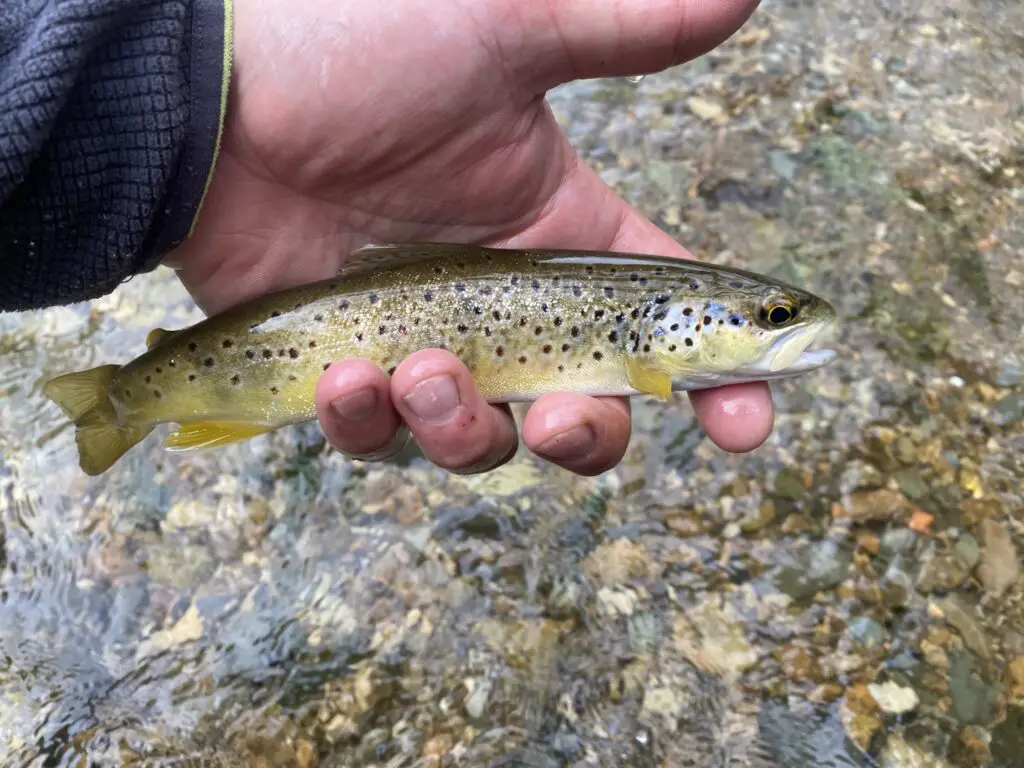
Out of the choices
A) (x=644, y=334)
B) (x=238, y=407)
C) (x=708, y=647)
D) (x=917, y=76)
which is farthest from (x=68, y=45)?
(x=917, y=76)

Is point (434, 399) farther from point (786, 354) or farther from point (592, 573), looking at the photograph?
point (592, 573)

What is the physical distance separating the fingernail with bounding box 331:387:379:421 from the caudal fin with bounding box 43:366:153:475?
842 millimetres

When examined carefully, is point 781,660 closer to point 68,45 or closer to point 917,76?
point 68,45

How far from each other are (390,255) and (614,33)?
98 cm

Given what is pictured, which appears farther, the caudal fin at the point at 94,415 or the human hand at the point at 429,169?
the caudal fin at the point at 94,415

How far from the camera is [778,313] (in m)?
2.69

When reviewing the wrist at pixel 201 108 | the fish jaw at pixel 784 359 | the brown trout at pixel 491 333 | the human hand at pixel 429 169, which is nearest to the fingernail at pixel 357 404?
the human hand at pixel 429 169

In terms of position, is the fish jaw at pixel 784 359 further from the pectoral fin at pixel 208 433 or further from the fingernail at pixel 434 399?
the pectoral fin at pixel 208 433

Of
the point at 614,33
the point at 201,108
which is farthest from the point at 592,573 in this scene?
the point at 201,108

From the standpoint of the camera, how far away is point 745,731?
3426mm

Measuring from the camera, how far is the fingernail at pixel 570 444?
2.48 meters

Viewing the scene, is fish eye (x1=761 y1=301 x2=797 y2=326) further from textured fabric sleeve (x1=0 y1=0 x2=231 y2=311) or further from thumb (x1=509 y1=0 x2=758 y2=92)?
→ textured fabric sleeve (x1=0 y1=0 x2=231 y2=311)

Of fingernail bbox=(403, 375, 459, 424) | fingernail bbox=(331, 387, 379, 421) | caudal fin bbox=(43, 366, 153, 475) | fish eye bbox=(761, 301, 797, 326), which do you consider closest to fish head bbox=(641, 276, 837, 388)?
fish eye bbox=(761, 301, 797, 326)

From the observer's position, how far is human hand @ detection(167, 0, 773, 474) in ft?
8.13
